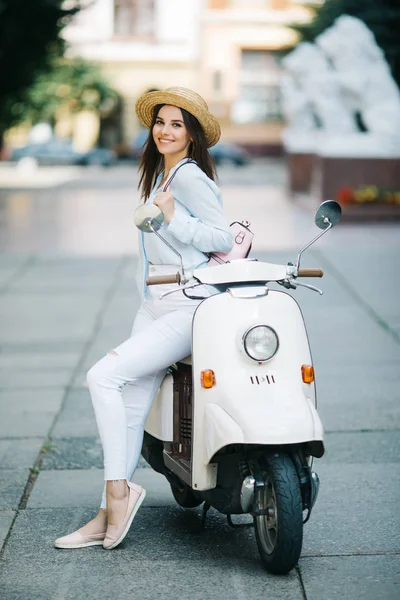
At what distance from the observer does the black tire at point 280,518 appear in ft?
11.5

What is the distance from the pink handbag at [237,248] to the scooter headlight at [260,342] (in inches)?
18.5

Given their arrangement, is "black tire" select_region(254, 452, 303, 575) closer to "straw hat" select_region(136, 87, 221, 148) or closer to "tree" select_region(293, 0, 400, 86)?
"straw hat" select_region(136, 87, 221, 148)

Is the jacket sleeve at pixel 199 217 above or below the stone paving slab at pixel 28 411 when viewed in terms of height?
above

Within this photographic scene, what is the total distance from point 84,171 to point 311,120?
1433cm

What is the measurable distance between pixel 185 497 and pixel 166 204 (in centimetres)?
120

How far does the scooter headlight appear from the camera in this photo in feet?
11.9

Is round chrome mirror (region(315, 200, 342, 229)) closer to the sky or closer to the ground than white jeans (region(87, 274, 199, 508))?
closer to the sky

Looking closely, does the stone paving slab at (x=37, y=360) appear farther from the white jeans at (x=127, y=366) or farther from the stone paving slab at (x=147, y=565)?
the white jeans at (x=127, y=366)

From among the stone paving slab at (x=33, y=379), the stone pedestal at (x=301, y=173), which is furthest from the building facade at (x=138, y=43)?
the stone paving slab at (x=33, y=379)

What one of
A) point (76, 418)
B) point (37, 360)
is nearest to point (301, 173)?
point (37, 360)

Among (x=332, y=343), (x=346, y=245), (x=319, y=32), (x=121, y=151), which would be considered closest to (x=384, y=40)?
(x=319, y=32)

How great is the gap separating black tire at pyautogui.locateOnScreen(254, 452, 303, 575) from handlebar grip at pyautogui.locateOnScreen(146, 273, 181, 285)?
679mm

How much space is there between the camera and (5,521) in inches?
170

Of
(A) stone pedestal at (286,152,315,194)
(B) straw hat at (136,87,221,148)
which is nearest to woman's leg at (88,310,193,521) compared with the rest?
(B) straw hat at (136,87,221,148)
